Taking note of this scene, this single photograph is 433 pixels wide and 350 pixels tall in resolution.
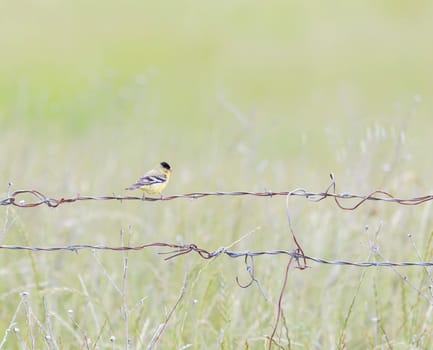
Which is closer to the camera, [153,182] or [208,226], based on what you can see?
[153,182]

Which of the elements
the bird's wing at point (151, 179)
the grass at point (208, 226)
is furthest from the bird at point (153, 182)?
the grass at point (208, 226)

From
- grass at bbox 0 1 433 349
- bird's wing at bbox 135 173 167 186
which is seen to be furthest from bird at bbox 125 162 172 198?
grass at bbox 0 1 433 349

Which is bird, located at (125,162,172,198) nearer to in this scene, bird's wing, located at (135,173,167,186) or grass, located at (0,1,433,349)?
bird's wing, located at (135,173,167,186)

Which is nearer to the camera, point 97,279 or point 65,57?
point 97,279

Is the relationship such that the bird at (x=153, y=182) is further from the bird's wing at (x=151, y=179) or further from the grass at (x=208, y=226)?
the grass at (x=208, y=226)

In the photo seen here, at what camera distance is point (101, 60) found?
22.3 metres

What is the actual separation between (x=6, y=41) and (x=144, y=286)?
1708 cm

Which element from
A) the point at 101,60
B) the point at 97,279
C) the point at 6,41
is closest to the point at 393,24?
the point at 101,60

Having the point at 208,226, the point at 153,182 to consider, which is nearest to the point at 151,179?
the point at 153,182

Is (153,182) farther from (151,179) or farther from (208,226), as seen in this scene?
(208,226)

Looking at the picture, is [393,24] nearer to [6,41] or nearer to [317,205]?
[6,41]

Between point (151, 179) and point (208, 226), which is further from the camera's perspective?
point (208, 226)

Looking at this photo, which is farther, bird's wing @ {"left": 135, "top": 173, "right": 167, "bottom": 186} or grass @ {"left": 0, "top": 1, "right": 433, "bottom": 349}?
grass @ {"left": 0, "top": 1, "right": 433, "bottom": 349}

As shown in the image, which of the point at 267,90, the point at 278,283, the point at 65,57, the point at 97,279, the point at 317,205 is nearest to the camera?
the point at 278,283
